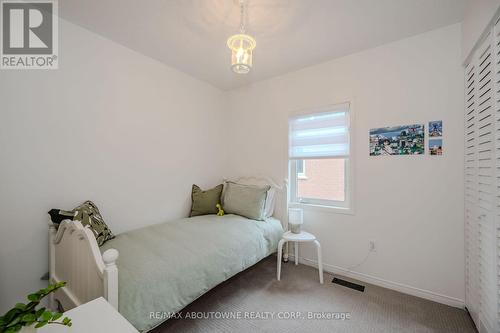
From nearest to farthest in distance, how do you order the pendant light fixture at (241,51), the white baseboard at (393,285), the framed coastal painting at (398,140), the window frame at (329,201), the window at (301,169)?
the pendant light fixture at (241,51)
the white baseboard at (393,285)
the framed coastal painting at (398,140)
the window frame at (329,201)
the window at (301,169)

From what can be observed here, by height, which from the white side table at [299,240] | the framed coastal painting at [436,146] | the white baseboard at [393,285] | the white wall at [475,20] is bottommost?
the white baseboard at [393,285]

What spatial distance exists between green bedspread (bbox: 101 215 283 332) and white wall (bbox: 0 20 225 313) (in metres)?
0.51

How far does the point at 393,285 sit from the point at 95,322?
254cm

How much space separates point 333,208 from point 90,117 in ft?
9.02

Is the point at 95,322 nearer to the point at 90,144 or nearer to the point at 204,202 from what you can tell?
the point at 90,144

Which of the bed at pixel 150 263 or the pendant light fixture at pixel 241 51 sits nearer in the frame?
the bed at pixel 150 263

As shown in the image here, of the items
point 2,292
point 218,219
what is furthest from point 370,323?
point 2,292

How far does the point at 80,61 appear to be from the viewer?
2016 mm

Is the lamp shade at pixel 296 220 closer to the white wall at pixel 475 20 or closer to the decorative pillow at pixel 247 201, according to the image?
the decorative pillow at pixel 247 201

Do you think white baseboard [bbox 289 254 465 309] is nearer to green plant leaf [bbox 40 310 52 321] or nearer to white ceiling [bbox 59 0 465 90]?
white ceiling [bbox 59 0 465 90]

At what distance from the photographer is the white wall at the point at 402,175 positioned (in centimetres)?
196

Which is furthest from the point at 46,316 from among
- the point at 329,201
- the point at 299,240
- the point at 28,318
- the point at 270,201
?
the point at 329,201

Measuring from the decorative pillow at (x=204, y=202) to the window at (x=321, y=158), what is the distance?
105 cm

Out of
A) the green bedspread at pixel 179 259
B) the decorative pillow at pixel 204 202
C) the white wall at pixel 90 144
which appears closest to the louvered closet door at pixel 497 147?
the green bedspread at pixel 179 259
